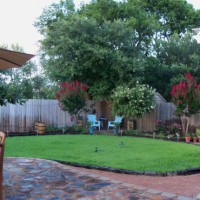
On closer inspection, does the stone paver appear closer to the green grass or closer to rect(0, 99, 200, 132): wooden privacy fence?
the green grass

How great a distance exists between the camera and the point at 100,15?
1848 cm

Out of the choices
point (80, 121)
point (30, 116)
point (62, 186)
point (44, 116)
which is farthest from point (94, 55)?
point (62, 186)

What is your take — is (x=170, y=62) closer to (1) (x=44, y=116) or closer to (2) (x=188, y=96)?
(2) (x=188, y=96)

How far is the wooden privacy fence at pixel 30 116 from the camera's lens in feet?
46.5

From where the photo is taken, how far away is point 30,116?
14.9 m

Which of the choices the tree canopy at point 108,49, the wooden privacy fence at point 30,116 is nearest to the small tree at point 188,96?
the tree canopy at point 108,49

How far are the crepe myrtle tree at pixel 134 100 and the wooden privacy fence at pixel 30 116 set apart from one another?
3154mm

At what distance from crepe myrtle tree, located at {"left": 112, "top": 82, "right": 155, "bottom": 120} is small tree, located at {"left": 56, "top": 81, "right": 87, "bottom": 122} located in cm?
175

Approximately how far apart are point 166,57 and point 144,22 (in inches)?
115

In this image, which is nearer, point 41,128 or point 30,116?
point 41,128

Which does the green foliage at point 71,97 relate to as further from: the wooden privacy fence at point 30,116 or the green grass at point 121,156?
the green grass at point 121,156

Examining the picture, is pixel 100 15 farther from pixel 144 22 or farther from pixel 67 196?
pixel 67 196

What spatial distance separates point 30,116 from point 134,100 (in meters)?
5.22

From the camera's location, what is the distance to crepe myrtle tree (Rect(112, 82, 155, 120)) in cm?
1431
